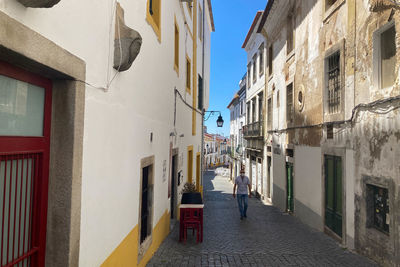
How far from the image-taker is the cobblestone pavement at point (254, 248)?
5977mm

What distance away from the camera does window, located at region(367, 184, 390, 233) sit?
591cm

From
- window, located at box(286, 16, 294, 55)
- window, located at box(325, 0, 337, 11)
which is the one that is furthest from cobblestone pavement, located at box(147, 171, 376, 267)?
window, located at box(286, 16, 294, 55)

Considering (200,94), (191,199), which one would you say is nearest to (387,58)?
(191,199)

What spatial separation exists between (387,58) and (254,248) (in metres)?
4.74

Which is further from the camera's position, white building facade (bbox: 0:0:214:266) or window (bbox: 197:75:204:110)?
window (bbox: 197:75:204:110)

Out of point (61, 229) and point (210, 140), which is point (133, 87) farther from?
point (210, 140)

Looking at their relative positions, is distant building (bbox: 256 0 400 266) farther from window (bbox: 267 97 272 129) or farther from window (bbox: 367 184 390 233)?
window (bbox: 267 97 272 129)

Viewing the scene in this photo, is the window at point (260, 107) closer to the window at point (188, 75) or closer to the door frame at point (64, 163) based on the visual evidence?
the window at point (188, 75)

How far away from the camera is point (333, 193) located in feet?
27.0

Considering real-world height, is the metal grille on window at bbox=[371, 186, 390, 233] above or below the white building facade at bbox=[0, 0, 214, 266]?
below

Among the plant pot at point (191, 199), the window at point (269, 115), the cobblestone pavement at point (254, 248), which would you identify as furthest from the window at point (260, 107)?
the plant pot at point (191, 199)

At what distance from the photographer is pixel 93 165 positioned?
10.4 ft

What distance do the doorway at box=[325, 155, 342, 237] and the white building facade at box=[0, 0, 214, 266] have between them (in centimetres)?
494

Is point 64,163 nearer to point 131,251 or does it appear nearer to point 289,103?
point 131,251
